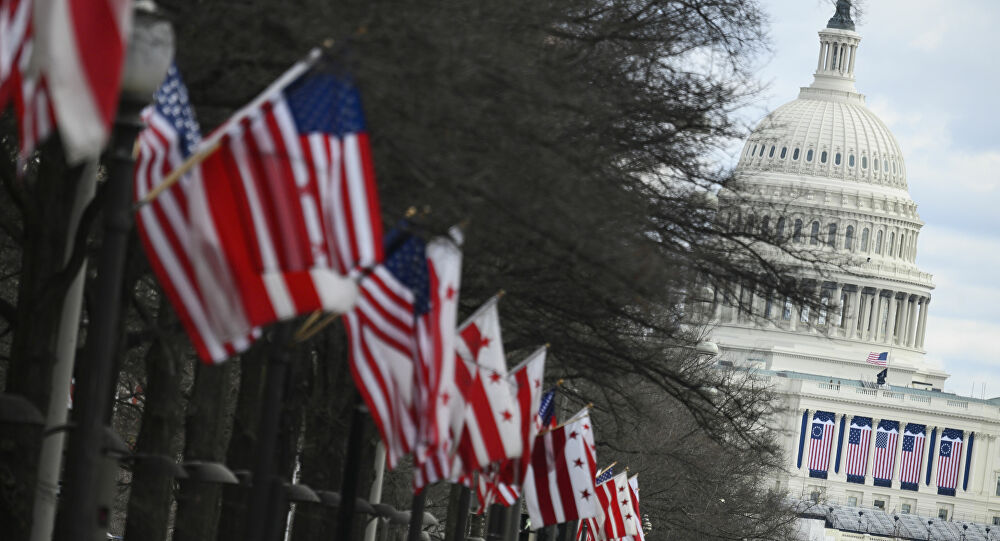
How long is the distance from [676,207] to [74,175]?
739cm

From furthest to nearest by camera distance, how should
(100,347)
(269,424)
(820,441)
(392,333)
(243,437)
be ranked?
1. (820,441)
2. (243,437)
3. (392,333)
4. (269,424)
5. (100,347)

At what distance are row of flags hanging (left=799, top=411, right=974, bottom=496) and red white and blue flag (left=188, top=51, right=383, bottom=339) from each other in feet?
595

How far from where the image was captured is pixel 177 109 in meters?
11.2

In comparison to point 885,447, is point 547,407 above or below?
below

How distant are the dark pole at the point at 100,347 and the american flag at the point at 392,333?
351 centimetres

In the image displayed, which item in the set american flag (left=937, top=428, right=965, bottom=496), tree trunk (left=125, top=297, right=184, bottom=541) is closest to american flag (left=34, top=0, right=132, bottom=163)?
tree trunk (left=125, top=297, right=184, bottom=541)

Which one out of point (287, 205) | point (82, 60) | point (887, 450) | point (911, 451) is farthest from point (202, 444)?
point (911, 451)

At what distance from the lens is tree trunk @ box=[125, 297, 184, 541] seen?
18.4 meters

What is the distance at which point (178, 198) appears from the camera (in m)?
10.6

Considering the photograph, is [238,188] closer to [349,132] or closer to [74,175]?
[349,132]

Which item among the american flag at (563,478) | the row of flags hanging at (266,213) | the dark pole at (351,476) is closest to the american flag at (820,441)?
the american flag at (563,478)

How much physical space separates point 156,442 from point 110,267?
9.09 m

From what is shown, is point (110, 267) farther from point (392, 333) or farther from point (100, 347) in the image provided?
point (392, 333)

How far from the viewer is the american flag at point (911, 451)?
639 feet
